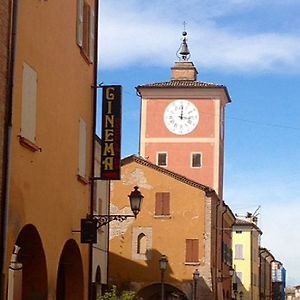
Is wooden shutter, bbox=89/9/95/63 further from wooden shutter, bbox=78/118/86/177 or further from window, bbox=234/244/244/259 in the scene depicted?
window, bbox=234/244/244/259

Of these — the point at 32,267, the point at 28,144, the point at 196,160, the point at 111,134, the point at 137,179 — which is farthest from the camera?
the point at 196,160

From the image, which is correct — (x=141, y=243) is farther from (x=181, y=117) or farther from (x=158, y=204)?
(x=181, y=117)

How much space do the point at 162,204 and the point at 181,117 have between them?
11006mm

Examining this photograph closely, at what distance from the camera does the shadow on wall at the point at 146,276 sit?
51.3 m

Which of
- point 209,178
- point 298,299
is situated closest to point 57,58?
point 209,178

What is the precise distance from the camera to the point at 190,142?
62438 mm

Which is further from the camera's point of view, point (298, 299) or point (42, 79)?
point (298, 299)

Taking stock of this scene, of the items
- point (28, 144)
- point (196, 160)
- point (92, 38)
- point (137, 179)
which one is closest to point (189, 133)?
point (196, 160)

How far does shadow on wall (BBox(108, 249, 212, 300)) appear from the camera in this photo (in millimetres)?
51344

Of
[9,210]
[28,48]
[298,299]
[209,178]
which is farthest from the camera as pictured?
[298,299]

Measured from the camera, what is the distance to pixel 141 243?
52.2 m

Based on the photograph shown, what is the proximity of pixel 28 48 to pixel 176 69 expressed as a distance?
5052cm

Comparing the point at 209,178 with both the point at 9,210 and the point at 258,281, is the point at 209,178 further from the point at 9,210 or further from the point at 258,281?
the point at 9,210

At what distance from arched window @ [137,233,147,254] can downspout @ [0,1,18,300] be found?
1487 inches
